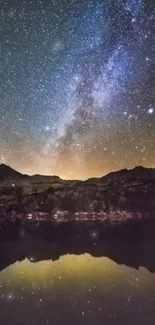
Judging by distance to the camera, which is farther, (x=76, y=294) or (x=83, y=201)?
(x=83, y=201)

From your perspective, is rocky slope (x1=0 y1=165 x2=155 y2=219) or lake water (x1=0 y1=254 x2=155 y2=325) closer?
lake water (x1=0 y1=254 x2=155 y2=325)

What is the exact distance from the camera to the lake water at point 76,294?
15.4 meters

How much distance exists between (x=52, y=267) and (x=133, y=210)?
10907 cm

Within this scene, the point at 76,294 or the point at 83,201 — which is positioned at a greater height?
the point at 83,201

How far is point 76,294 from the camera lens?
19.2 m

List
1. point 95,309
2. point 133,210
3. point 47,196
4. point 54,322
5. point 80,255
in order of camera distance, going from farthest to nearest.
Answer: point 47,196 → point 133,210 → point 80,255 → point 95,309 → point 54,322

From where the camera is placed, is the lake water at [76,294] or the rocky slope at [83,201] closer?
the lake water at [76,294]

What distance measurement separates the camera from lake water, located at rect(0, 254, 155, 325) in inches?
605

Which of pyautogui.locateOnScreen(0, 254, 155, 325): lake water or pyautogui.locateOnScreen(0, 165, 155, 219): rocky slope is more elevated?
pyautogui.locateOnScreen(0, 165, 155, 219): rocky slope

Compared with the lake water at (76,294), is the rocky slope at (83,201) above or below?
above

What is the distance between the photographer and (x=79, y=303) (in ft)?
57.5

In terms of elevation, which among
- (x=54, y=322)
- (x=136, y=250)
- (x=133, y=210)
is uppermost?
(x=133, y=210)

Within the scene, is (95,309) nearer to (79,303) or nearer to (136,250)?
(79,303)

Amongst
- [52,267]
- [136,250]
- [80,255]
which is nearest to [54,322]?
[52,267]
